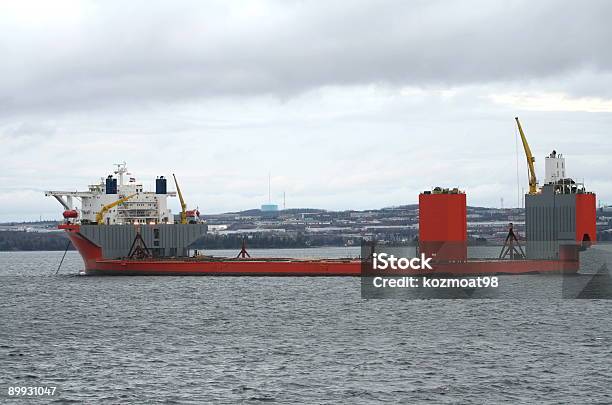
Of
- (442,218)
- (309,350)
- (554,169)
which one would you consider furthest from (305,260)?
(309,350)

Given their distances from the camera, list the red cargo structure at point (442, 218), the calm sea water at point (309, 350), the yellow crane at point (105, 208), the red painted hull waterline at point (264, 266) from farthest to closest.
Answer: the yellow crane at point (105, 208) < the red painted hull waterline at point (264, 266) < the red cargo structure at point (442, 218) < the calm sea water at point (309, 350)

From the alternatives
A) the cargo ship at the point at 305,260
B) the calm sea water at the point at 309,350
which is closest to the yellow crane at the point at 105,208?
the cargo ship at the point at 305,260

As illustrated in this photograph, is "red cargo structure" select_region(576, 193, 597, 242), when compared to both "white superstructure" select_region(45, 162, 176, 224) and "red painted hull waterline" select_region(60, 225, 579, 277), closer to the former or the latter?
"red painted hull waterline" select_region(60, 225, 579, 277)

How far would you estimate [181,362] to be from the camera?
130 feet

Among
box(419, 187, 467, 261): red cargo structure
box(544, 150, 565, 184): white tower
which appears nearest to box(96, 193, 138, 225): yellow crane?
box(419, 187, 467, 261): red cargo structure

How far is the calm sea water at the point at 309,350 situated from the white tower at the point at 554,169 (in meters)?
15.5

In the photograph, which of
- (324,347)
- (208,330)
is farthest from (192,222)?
Answer: (324,347)

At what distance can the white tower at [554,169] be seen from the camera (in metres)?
80.0

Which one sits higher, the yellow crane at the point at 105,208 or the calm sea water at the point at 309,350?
the yellow crane at the point at 105,208

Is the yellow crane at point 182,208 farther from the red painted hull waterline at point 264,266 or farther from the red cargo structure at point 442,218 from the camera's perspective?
the red cargo structure at point 442,218

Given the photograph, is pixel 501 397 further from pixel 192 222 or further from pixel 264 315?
pixel 192 222

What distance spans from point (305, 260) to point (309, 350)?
4695 cm

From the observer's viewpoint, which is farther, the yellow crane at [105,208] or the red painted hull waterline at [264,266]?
the yellow crane at [105,208]

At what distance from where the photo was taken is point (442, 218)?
253ft
